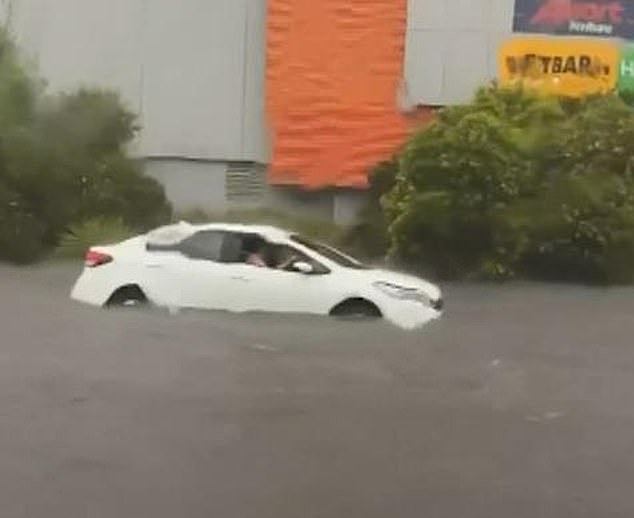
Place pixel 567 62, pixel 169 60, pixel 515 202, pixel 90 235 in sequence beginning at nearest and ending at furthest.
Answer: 1. pixel 515 202
2. pixel 90 235
3. pixel 567 62
4. pixel 169 60

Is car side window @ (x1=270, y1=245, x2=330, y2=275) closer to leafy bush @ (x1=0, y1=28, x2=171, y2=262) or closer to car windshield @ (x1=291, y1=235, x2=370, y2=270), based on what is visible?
car windshield @ (x1=291, y1=235, x2=370, y2=270)

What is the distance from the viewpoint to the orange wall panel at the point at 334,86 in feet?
73.4

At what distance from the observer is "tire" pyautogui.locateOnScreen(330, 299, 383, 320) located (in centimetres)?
1598

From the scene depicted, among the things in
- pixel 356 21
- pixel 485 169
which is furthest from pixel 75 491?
pixel 356 21

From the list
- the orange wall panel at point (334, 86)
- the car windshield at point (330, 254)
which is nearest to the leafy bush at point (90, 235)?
the orange wall panel at point (334, 86)

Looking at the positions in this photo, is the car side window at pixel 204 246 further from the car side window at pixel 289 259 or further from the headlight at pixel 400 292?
the headlight at pixel 400 292

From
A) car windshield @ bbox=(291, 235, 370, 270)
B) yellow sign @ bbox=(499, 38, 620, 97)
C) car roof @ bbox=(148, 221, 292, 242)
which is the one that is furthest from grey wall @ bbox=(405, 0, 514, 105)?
car roof @ bbox=(148, 221, 292, 242)

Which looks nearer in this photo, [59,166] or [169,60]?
[59,166]

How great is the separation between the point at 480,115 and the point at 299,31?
131 inches

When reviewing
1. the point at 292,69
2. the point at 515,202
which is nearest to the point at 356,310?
the point at 515,202

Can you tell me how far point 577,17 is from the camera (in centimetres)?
2194

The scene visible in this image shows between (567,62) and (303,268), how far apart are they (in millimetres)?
7043

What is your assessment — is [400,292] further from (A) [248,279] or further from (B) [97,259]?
(B) [97,259]

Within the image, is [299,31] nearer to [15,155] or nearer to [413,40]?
[413,40]
